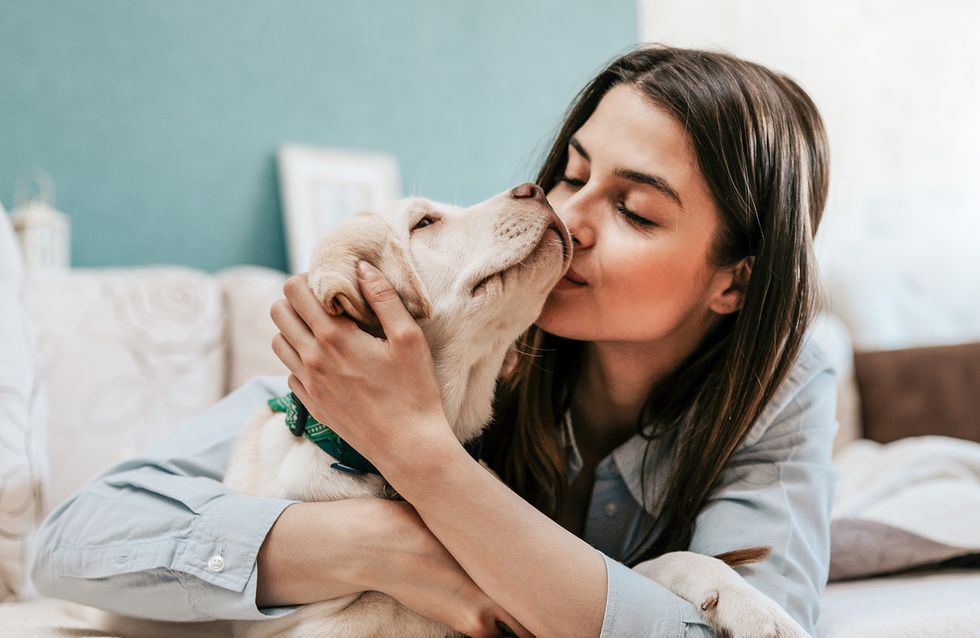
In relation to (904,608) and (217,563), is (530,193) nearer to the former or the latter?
(217,563)

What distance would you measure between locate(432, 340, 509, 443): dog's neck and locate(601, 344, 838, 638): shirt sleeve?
0.30m

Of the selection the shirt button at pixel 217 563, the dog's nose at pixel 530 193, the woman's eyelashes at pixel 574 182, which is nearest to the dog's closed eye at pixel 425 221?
the dog's nose at pixel 530 193

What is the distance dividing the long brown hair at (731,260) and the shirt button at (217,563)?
53cm

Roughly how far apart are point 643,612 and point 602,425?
550 mm

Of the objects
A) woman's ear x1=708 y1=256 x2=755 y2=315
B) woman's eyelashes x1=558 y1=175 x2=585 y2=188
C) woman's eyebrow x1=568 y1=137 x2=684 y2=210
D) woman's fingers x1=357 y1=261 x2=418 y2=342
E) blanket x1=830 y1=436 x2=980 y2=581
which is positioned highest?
woman's eyebrow x1=568 y1=137 x2=684 y2=210

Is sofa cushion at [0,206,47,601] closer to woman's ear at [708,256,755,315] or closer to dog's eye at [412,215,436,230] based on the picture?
dog's eye at [412,215,436,230]

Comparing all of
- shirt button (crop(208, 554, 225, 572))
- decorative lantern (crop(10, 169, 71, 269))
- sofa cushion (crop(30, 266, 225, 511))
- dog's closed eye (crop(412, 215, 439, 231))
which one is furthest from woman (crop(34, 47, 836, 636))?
decorative lantern (crop(10, 169, 71, 269))

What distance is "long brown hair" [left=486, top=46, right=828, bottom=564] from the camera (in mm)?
1218

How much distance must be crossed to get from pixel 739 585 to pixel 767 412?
35 cm

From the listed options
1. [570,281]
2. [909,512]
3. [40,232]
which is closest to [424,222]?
[570,281]

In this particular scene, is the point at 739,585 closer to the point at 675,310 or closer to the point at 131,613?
the point at 675,310

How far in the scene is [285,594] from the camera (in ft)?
3.43

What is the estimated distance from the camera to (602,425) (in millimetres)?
1474

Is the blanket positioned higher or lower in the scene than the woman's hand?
lower
